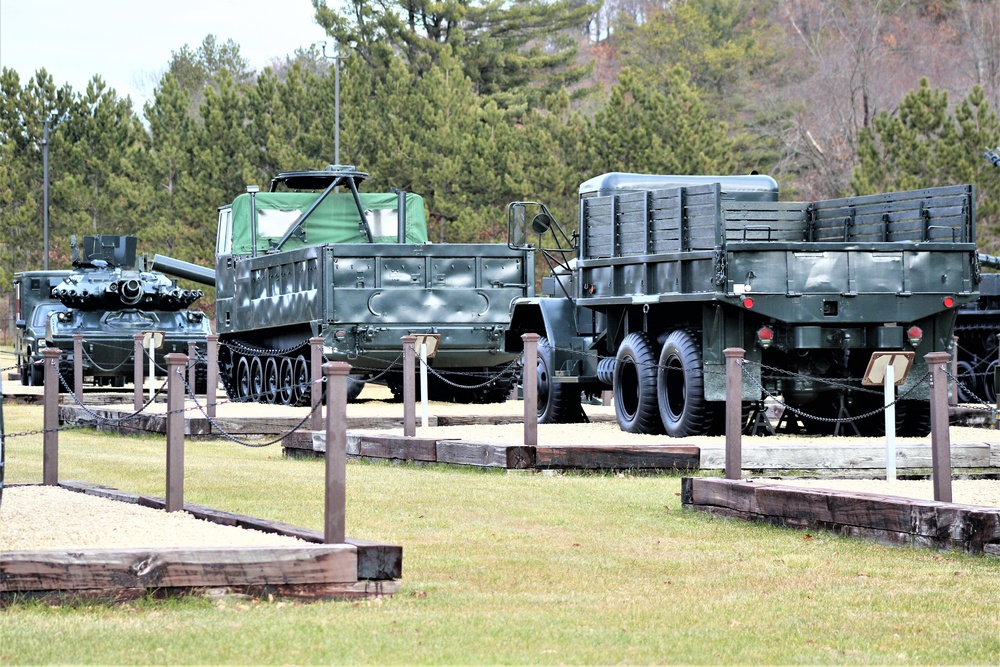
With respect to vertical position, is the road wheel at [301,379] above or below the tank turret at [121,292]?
below

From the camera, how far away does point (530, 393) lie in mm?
14750

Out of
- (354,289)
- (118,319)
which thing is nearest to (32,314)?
(118,319)

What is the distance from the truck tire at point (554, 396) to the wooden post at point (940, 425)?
918cm

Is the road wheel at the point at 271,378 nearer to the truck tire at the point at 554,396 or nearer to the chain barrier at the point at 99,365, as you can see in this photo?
the chain barrier at the point at 99,365

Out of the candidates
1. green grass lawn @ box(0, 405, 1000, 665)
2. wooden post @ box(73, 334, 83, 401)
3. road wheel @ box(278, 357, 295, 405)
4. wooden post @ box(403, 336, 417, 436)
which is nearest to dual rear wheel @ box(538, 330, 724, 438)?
wooden post @ box(403, 336, 417, 436)

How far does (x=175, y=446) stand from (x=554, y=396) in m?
9.17

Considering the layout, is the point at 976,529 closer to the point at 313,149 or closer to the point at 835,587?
the point at 835,587

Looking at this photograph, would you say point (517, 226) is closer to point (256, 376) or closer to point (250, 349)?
point (250, 349)

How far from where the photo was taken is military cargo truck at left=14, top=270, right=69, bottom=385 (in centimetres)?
3319

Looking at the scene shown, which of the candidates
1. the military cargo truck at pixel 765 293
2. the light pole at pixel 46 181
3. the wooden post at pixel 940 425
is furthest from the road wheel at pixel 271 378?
the light pole at pixel 46 181

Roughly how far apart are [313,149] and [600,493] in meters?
39.8

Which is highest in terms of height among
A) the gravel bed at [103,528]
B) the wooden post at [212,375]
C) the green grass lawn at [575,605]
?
the wooden post at [212,375]

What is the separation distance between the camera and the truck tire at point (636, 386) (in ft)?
55.5

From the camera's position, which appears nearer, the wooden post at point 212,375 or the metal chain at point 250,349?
the wooden post at point 212,375
